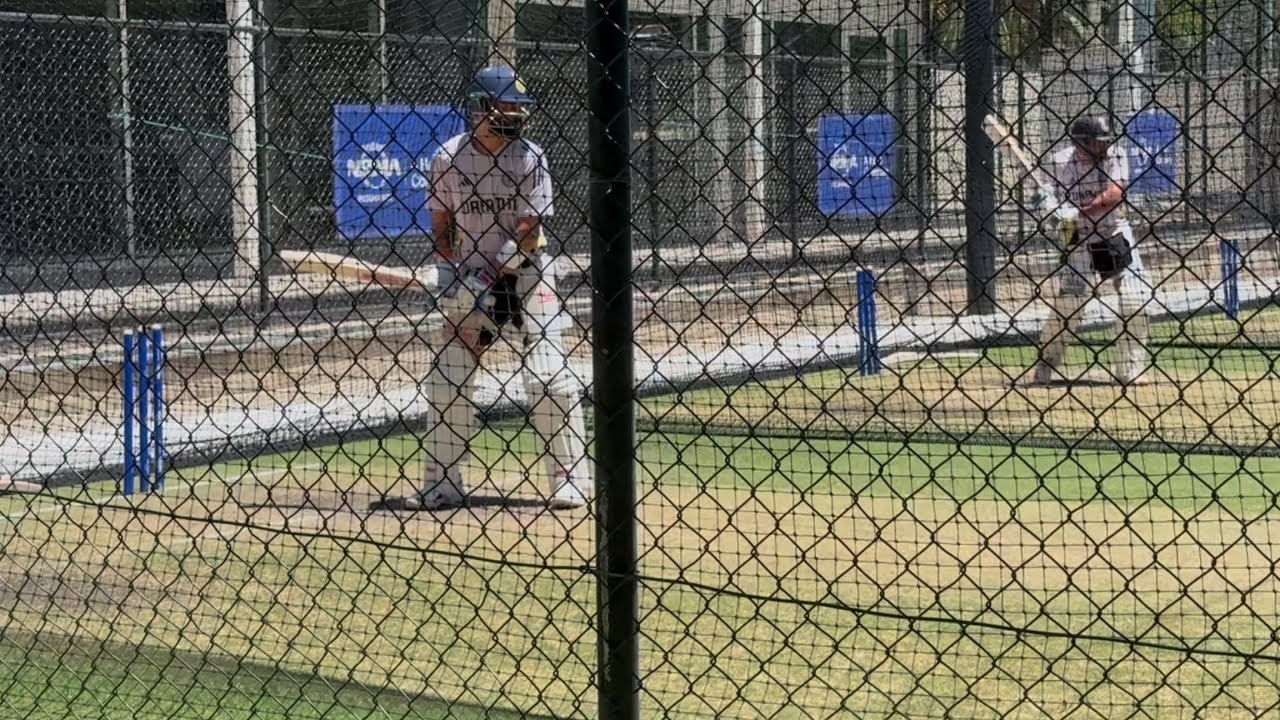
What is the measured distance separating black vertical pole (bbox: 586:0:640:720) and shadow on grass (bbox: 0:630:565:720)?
998 millimetres

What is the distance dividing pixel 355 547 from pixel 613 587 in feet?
10.9

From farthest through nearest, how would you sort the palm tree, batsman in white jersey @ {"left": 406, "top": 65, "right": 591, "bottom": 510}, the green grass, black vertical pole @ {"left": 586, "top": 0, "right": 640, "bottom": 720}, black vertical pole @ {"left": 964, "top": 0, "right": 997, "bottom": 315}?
batsman in white jersey @ {"left": 406, "top": 65, "right": 591, "bottom": 510}, the green grass, the palm tree, black vertical pole @ {"left": 964, "top": 0, "right": 997, "bottom": 315}, black vertical pole @ {"left": 586, "top": 0, "right": 640, "bottom": 720}

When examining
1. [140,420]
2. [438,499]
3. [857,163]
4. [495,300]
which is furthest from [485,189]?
[857,163]

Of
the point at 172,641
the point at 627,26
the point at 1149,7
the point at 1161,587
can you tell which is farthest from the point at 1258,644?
the point at 172,641

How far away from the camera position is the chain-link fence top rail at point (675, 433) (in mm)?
4684

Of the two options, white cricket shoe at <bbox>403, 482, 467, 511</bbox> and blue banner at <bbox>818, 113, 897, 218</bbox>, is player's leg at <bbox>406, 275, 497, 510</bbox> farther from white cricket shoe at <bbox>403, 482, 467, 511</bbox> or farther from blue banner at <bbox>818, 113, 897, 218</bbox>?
blue banner at <bbox>818, 113, 897, 218</bbox>

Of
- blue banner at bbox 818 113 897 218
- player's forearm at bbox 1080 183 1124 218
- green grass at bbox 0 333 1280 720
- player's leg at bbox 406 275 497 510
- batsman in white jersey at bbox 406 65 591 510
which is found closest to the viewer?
green grass at bbox 0 333 1280 720

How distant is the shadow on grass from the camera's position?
4.81 metres

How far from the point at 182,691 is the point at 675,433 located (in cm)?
165

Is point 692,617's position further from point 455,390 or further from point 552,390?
point 455,390

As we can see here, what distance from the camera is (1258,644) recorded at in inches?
211

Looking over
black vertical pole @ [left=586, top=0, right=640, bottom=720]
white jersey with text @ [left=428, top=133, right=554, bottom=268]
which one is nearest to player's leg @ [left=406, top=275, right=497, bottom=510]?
white jersey with text @ [left=428, top=133, right=554, bottom=268]

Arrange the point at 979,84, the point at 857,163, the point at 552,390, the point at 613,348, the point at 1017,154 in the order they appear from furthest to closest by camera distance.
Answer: the point at 857,163, the point at 1017,154, the point at 552,390, the point at 979,84, the point at 613,348

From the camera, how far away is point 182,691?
198 inches
